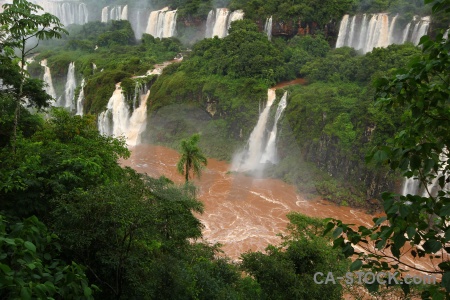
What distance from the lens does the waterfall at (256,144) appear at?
24.6 metres

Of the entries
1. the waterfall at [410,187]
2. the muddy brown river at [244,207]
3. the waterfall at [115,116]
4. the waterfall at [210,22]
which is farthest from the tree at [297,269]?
the waterfall at [210,22]

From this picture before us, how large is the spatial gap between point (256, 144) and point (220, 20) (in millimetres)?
18557

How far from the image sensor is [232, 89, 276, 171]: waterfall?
24.6 m

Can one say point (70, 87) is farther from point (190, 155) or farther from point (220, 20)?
point (190, 155)

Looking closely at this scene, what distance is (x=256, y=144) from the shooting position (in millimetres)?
25125

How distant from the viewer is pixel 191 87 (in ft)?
94.7

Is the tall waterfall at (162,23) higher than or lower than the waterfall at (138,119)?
higher

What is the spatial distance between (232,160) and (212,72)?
8.16 m

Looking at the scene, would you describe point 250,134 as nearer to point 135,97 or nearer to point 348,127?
point 348,127

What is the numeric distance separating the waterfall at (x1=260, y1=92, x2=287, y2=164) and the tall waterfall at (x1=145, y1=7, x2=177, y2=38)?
24293 millimetres

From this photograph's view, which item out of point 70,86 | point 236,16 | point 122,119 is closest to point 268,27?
point 236,16

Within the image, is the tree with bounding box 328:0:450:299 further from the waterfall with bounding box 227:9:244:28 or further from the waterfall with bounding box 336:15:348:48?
the waterfall with bounding box 227:9:244:28

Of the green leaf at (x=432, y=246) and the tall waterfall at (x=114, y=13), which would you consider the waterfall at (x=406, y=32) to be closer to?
the green leaf at (x=432, y=246)

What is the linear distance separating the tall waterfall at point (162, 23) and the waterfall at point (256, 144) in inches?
906
